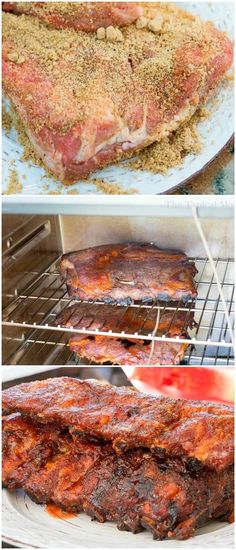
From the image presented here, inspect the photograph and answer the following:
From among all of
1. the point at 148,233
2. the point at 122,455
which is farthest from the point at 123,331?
the point at 122,455

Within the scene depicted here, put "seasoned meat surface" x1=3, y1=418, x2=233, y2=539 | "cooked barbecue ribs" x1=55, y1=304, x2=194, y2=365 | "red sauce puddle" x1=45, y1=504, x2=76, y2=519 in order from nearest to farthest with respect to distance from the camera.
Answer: "seasoned meat surface" x1=3, y1=418, x2=233, y2=539 → "red sauce puddle" x1=45, y1=504, x2=76, y2=519 → "cooked barbecue ribs" x1=55, y1=304, x2=194, y2=365

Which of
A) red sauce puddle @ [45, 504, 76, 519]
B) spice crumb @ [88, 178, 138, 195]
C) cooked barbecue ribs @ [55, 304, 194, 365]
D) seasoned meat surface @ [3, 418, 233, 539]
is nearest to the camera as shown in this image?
seasoned meat surface @ [3, 418, 233, 539]

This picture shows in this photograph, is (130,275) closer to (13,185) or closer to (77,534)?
(13,185)

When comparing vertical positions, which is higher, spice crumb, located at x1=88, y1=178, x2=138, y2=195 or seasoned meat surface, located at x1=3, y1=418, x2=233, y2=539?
spice crumb, located at x1=88, y1=178, x2=138, y2=195

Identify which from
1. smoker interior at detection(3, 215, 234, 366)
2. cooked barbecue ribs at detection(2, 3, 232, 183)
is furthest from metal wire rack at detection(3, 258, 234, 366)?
cooked barbecue ribs at detection(2, 3, 232, 183)

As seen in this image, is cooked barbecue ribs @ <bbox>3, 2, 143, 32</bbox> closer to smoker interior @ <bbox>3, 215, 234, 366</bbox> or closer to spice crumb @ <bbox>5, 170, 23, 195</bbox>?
spice crumb @ <bbox>5, 170, 23, 195</bbox>

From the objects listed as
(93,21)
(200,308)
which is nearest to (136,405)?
(200,308)
